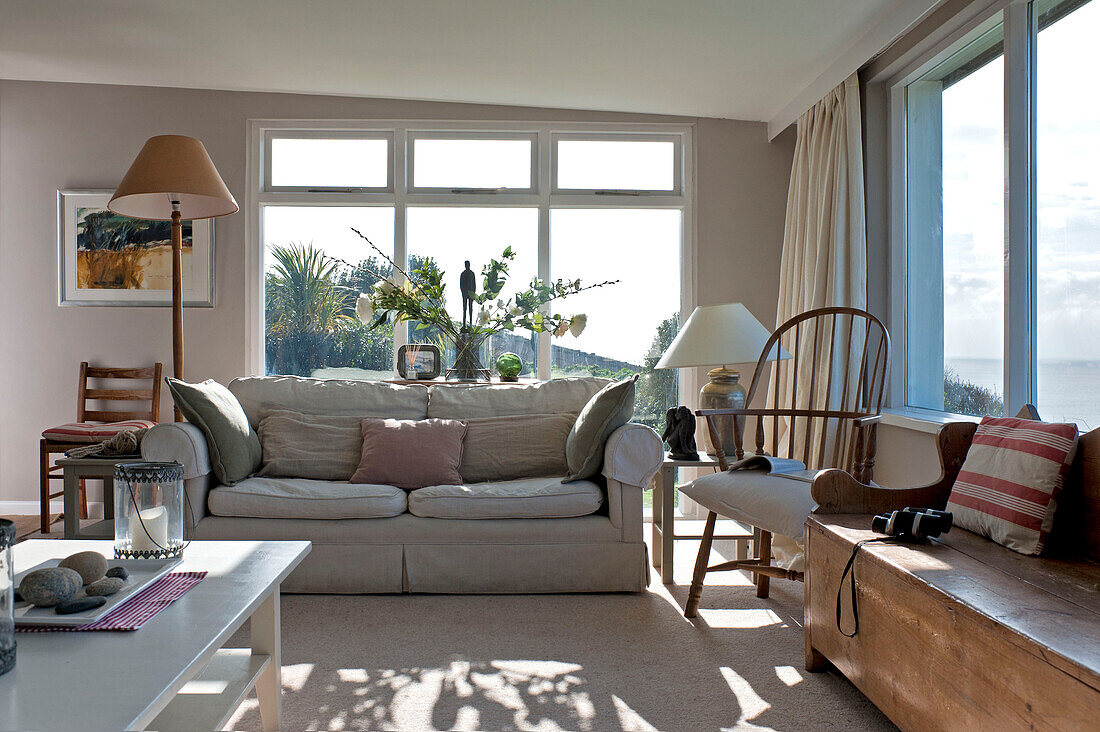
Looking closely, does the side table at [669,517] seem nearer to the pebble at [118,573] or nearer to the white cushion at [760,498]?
the white cushion at [760,498]

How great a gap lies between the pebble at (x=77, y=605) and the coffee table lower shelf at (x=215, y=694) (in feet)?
0.84

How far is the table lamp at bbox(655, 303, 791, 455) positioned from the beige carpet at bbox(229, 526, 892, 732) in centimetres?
88

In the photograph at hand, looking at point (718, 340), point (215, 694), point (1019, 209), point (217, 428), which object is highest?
point (1019, 209)

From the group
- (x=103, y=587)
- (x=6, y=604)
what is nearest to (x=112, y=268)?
(x=103, y=587)

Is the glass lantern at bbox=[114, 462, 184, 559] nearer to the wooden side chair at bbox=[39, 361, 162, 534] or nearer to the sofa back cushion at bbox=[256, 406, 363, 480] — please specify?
the sofa back cushion at bbox=[256, 406, 363, 480]

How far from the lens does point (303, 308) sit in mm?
5004

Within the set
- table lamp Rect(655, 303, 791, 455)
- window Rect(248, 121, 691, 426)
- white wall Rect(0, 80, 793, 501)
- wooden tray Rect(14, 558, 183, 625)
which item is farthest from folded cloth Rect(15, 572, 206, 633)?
white wall Rect(0, 80, 793, 501)

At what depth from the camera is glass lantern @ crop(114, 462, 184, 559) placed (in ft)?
6.36

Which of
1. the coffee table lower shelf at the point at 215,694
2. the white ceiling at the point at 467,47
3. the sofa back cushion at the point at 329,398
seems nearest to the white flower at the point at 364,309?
the sofa back cushion at the point at 329,398

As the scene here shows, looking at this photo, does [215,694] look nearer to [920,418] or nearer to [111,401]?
[920,418]

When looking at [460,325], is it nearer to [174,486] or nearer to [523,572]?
[523,572]

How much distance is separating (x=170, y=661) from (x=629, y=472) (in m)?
2.09

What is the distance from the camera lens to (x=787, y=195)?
15.8 feet

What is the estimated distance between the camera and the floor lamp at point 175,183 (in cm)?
357
